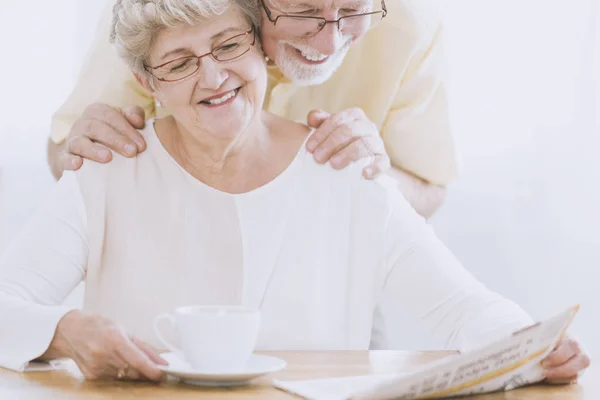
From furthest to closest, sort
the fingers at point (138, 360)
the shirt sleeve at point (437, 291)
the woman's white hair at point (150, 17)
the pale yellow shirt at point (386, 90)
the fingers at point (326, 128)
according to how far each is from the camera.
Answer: the pale yellow shirt at point (386, 90) < the fingers at point (326, 128) < the woman's white hair at point (150, 17) < the shirt sleeve at point (437, 291) < the fingers at point (138, 360)

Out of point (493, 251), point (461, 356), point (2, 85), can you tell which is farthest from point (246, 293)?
point (2, 85)

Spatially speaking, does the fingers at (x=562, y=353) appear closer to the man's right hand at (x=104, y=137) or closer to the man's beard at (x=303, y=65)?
the man's beard at (x=303, y=65)

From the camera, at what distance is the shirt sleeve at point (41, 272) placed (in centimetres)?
131

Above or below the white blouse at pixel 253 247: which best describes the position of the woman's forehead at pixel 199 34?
above

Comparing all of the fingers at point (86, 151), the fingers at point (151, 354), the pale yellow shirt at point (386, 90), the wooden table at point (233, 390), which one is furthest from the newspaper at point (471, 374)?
the pale yellow shirt at point (386, 90)

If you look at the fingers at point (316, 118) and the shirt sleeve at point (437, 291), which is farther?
the fingers at point (316, 118)

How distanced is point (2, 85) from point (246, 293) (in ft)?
5.49

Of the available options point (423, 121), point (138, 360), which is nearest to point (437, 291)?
point (138, 360)

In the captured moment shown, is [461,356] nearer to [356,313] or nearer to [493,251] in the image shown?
[356,313]

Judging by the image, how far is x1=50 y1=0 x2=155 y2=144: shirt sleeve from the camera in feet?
7.19

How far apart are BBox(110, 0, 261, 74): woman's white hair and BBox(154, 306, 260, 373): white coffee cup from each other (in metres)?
0.61

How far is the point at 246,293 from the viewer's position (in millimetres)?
1706

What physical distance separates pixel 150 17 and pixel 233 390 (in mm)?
719

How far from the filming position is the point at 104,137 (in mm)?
1761
